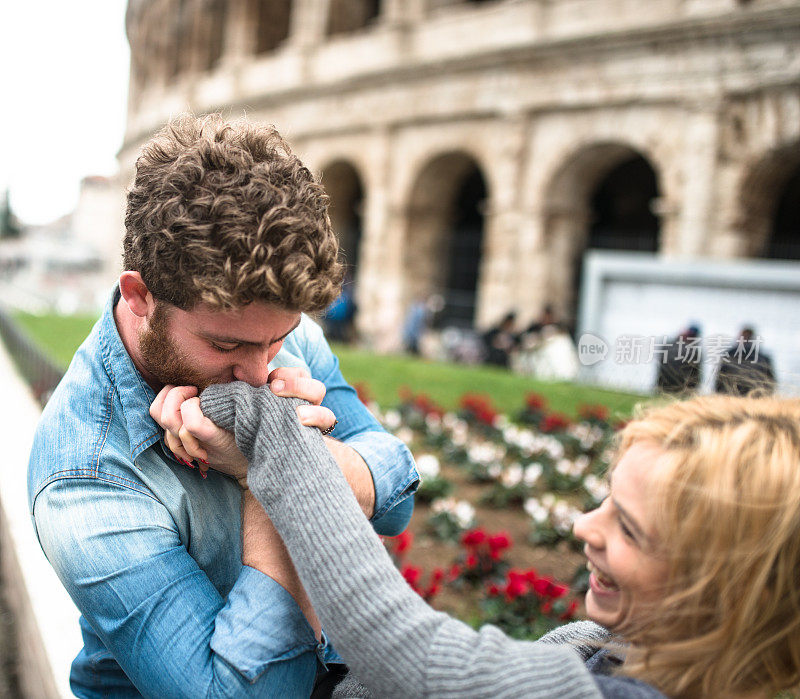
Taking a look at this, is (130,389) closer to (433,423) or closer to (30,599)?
(30,599)

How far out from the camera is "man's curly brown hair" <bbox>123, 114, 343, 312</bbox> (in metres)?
1.33

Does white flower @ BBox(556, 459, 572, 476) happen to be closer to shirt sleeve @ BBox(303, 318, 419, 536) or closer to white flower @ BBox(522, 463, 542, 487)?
white flower @ BBox(522, 463, 542, 487)

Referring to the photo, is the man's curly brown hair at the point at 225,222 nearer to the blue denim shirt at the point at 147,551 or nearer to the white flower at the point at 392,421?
the blue denim shirt at the point at 147,551

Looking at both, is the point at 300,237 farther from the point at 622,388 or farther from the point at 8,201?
the point at 8,201

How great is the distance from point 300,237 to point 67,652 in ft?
7.76

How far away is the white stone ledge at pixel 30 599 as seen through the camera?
9.51 feet

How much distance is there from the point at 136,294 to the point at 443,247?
54.0 feet

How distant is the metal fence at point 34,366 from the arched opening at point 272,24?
13.6m

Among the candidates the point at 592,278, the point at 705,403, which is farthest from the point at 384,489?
the point at 592,278

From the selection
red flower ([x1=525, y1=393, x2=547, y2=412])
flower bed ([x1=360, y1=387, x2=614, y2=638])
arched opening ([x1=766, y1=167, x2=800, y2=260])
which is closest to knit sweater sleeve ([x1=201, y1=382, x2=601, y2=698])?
flower bed ([x1=360, y1=387, x2=614, y2=638])

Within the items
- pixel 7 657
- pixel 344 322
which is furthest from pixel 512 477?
pixel 344 322

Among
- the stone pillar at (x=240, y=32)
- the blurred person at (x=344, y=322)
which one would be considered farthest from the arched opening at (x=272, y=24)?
the blurred person at (x=344, y=322)

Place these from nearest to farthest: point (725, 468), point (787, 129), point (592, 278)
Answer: point (725, 468)
point (592, 278)
point (787, 129)

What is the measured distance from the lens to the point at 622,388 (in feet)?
22.7
